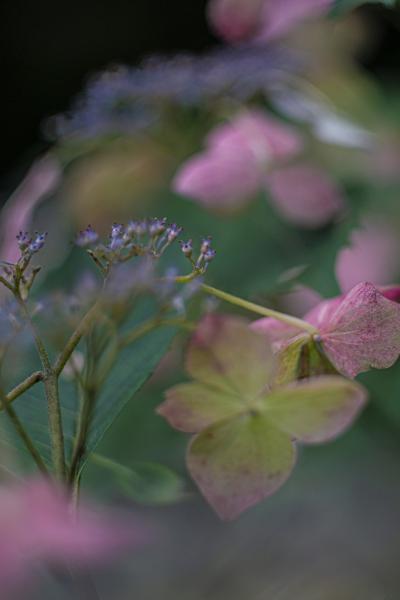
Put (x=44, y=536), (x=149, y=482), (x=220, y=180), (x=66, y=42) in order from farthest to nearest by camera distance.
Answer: (x=66, y=42)
(x=220, y=180)
(x=149, y=482)
(x=44, y=536)

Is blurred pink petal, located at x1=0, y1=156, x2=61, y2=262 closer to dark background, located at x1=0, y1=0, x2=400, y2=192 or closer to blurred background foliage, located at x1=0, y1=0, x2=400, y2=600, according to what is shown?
blurred background foliage, located at x1=0, y1=0, x2=400, y2=600

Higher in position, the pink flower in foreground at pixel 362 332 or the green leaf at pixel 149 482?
the pink flower in foreground at pixel 362 332

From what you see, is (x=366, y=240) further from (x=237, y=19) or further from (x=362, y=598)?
(x=362, y=598)

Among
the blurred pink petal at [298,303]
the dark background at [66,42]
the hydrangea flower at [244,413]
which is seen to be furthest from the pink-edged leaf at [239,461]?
the dark background at [66,42]

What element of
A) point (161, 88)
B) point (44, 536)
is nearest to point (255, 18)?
point (161, 88)

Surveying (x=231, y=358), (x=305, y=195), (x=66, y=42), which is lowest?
(x=66, y=42)

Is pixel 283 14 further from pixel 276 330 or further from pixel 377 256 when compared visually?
pixel 276 330

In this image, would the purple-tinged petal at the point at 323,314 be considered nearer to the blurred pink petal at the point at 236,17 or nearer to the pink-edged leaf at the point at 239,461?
the pink-edged leaf at the point at 239,461
